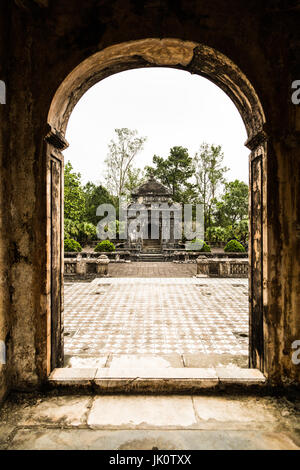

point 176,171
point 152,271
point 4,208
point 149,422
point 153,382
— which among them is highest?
point 176,171

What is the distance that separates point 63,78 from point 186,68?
5.07ft

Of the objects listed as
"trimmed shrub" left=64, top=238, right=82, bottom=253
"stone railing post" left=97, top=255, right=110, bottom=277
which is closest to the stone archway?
"stone railing post" left=97, top=255, right=110, bottom=277

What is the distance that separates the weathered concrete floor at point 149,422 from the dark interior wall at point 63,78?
1.09 ft

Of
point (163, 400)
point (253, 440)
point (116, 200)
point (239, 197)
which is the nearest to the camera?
point (253, 440)

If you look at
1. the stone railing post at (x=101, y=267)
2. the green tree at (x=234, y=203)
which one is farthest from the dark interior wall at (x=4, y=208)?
the green tree at (x=234, y=203)

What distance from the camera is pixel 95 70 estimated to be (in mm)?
3141

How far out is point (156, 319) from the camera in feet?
21.2

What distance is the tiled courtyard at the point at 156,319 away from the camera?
15.7 ft

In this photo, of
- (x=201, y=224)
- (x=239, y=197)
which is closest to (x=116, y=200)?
(x=201, y=224)

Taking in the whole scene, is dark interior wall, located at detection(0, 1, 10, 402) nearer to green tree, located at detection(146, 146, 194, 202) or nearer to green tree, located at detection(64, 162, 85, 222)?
green tree, located at detection(64, 162, 85, 222)

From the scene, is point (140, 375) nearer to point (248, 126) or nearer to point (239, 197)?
point (248, 126)

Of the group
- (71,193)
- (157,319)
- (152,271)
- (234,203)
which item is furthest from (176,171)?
(157,319)

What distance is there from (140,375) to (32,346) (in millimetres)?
1170

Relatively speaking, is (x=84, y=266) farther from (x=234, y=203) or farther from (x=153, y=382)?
(x=234, y=203)
